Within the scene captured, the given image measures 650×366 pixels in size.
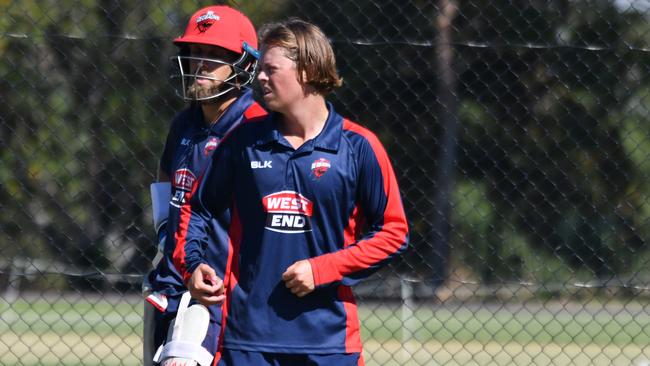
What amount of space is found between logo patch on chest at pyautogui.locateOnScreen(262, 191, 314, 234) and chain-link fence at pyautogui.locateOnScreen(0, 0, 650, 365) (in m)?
3.84

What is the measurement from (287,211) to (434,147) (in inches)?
284

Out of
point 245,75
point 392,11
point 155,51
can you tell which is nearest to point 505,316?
point 392,11

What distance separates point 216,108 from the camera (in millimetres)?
Result: 3676

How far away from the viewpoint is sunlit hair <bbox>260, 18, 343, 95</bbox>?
3.17m

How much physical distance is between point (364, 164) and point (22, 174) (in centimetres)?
747

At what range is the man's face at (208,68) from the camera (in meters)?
3.60

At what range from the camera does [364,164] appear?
319 cm

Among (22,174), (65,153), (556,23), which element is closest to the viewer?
(556,23)

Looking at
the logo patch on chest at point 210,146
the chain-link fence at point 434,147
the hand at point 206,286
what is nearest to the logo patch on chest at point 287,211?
the hand at point 206,286

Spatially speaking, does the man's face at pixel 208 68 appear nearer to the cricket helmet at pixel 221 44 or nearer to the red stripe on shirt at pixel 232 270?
the cricket helmet at pixel 221 44

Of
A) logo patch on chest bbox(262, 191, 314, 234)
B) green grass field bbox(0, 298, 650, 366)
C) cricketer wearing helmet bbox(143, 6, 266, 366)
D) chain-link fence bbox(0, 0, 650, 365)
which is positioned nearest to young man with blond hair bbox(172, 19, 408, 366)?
logo patch on chest bbox(262, 191, 314, 234)

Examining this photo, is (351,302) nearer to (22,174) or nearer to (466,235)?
(466,235)

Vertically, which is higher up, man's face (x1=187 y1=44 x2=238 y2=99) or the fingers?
man's face (x1=187 y1=44 x2=238 y2=99)

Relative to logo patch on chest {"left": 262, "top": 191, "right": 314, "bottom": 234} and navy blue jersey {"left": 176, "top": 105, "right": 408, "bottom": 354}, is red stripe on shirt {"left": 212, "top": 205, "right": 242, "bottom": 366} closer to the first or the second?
navy blue jersey {"left": 176, "top": 105, "right": 408, "bottom": 354}
